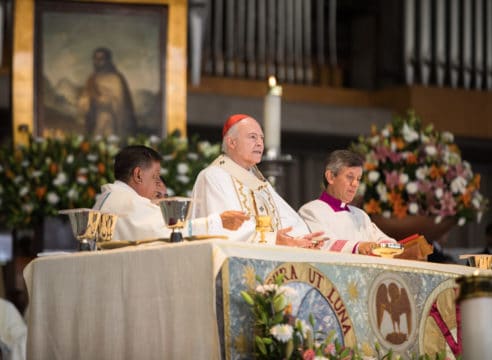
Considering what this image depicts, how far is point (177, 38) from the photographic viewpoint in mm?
10328

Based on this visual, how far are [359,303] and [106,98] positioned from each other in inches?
185

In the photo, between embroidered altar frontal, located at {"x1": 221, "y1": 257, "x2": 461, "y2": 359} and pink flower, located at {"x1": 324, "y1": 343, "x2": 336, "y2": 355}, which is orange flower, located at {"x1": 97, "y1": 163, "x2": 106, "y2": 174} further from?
pink flower, located at {"x1": 324, "y1": 343, "x2": 336, "y2": 355}

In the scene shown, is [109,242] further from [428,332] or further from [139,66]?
[139,66]

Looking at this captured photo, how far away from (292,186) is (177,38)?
3123 mm

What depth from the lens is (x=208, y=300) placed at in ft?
18.1

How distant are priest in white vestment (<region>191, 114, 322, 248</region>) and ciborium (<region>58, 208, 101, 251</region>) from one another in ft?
1.99

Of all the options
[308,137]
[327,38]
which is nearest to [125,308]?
[308,137]

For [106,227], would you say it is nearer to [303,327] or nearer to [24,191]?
[303,327]

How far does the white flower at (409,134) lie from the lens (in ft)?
30.1

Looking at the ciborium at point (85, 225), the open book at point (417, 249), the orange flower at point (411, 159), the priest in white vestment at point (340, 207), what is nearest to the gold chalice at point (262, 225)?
the ciborium at point (85, 225)

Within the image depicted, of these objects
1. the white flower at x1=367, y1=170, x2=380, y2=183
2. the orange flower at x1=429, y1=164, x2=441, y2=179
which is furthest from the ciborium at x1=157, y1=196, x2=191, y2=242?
the orange flower at x1=429, y1=164, x2=441, y2=179

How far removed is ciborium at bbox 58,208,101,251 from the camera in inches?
247

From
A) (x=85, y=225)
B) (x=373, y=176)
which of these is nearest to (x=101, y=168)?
(x=373, y=176)

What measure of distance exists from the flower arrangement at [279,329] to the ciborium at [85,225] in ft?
3.51
